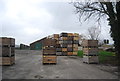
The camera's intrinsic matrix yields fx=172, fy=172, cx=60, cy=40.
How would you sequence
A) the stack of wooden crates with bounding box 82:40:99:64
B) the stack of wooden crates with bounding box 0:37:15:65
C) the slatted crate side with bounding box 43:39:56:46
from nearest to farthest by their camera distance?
the stack of wooden crates with bounding box 0:37:15:65, the slatted crate side with bounding box 43:39:56:46, the stack of wooden crates with bounding box 82:40:99:64

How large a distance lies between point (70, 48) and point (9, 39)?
15.4m

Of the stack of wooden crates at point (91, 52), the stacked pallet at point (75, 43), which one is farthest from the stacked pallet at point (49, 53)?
the stacked pallet at point (75, 43)

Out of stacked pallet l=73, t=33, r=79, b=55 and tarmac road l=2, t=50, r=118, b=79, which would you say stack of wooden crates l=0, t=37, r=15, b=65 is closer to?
tarmac road l=2, t=50, r=118, b=79

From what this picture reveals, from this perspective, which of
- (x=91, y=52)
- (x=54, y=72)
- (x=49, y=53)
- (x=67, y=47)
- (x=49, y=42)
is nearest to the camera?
(x=54, y=72)

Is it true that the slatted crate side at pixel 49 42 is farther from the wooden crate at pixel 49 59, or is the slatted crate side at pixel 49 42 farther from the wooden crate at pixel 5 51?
the wooden crate at pixel 5 51

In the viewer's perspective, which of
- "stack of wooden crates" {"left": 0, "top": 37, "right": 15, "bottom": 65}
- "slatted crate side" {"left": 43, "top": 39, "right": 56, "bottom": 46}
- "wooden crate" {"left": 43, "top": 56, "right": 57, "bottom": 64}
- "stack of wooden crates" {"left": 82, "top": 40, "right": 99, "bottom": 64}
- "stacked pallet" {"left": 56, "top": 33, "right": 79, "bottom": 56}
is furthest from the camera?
"stacked pallet" {"left": 56, "top": 33, "right": 79, "bottom": 56}

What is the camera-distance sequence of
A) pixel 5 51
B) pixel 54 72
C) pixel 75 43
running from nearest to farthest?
pixel 54 72 < pixel 5 51 < pixel 75 43

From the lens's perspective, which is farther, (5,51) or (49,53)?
(49,53)

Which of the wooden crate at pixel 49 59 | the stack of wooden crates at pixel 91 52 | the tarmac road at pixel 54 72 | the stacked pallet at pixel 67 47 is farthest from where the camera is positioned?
the stacked pallet at pixel 67 47

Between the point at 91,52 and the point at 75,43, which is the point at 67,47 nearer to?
the point at 75,43

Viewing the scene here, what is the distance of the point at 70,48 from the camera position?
27.5m

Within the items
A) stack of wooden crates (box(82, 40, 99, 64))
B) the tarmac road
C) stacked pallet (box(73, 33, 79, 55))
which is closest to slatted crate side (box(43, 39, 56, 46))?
the tarmac road

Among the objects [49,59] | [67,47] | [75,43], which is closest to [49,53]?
[49,59]

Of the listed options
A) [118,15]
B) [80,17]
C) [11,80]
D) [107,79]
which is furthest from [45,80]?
[80,17]
